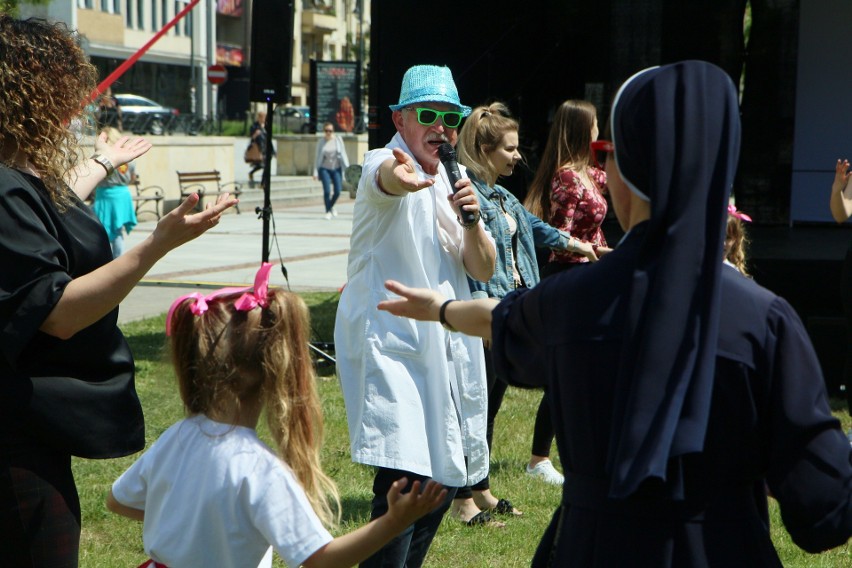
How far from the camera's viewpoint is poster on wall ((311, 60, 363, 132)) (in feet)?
96.9

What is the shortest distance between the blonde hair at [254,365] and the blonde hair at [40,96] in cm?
42

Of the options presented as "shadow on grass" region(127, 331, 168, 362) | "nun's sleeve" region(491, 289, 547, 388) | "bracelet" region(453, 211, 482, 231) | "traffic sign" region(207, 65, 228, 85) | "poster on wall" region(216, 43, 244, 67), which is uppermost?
"poster on wall" region(216, 43, 244, 67)

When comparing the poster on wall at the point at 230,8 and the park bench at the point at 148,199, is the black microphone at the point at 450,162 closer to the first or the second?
the park bench at the point at 148,199

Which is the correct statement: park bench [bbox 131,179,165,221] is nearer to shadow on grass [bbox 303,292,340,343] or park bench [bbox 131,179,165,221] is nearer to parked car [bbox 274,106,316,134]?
shadow on grass [bbox 303,292,340,343]

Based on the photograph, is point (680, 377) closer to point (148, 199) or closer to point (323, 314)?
point (323, 314)

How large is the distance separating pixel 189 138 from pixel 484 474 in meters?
22.5

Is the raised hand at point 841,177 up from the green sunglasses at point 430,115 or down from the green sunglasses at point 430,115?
down

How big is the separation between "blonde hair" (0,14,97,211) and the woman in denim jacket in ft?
7.13

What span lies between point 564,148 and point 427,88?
7.12ft

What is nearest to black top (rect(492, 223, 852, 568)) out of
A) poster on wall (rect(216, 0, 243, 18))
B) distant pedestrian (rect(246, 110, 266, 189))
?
distant pedestrian (rect(246, 110, 266, 189))

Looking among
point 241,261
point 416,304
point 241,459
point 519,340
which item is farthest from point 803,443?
point 241,261

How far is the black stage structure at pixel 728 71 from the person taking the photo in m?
10.1

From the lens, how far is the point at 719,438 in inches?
74.0

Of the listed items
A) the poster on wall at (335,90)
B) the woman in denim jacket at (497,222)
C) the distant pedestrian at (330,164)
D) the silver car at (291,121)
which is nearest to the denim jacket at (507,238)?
the woman in denim jacket at (497,222)
